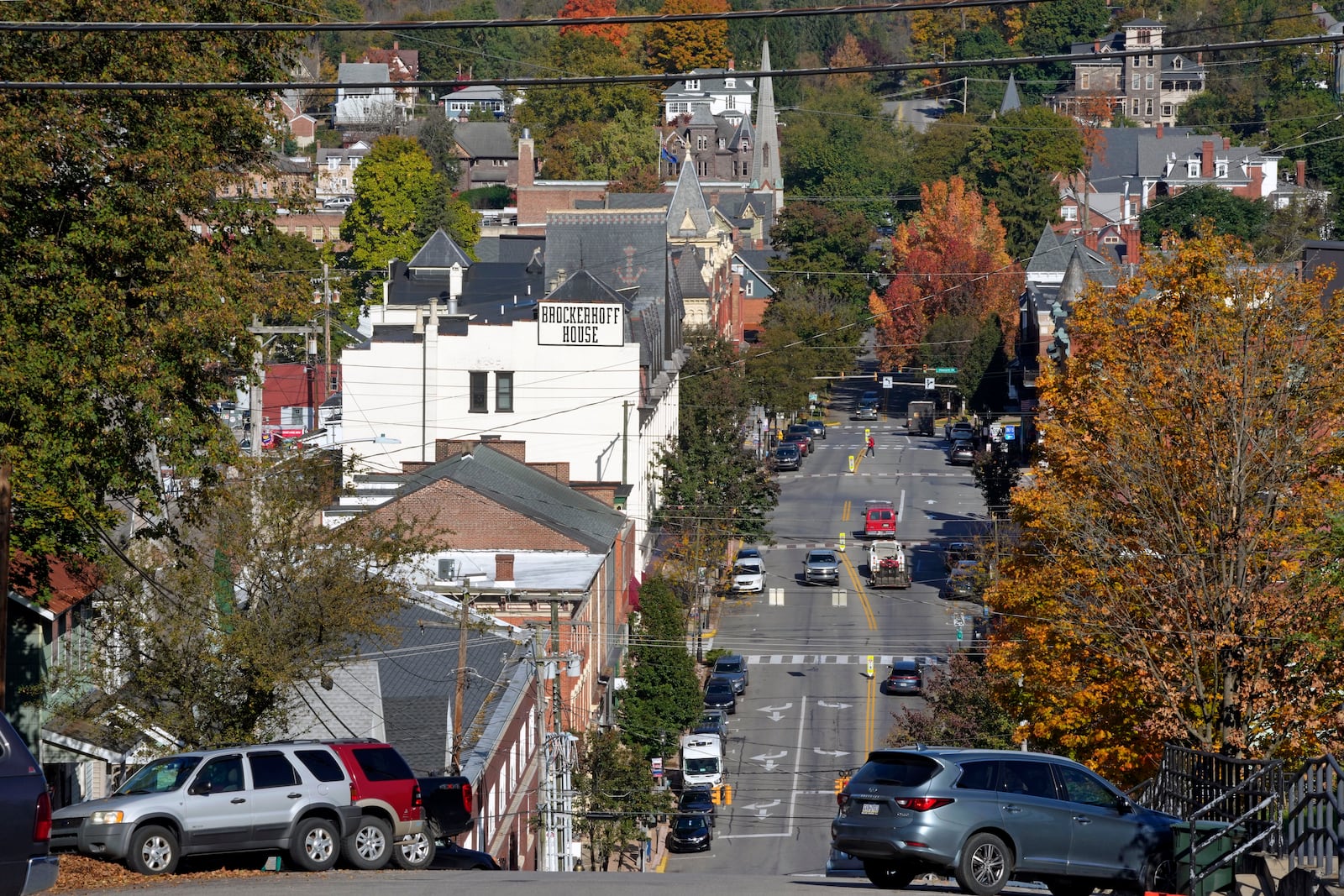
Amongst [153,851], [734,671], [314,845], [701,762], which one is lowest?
[701,762]

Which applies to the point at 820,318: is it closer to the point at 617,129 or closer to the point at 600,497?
the point at 600,497

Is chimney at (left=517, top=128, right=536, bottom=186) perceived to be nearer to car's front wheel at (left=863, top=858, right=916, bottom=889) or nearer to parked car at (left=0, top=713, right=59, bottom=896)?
car's front wheel at (left=863, top=858, right=916, bottom=889)

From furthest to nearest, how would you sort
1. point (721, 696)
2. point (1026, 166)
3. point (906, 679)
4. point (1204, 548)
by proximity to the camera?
point (1026, 166) → point (906, 679) → point (721, 696) → point (1204, 548)

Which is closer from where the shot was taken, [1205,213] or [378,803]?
[378,803]

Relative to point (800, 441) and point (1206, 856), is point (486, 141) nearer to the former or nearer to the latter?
point (800, 441)

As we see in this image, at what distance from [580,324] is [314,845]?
49.2 metres

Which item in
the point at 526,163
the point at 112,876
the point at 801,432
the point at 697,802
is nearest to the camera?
the point at 112,876

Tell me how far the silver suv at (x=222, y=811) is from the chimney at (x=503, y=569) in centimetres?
2941

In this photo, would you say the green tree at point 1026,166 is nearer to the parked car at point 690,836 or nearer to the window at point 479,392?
the window at point 479,392

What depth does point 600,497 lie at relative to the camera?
63.5 metres

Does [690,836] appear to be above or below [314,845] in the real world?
below

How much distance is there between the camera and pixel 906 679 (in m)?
61.6

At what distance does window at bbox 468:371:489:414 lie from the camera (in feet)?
223

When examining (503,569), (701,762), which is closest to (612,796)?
(503,569)
